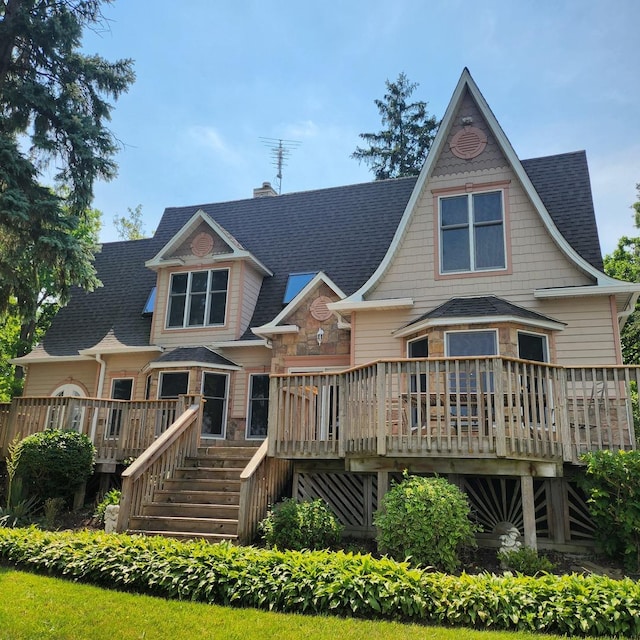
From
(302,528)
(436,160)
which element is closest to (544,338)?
(436,160)

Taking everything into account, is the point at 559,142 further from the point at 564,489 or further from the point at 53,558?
the point at 53,558

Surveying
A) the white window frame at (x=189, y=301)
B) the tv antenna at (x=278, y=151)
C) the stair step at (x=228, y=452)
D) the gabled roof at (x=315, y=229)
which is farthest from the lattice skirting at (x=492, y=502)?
the tv antenna at (x=278, y=151)

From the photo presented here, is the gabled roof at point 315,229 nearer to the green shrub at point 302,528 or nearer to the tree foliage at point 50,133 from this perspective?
the tree foliage at point 50,133

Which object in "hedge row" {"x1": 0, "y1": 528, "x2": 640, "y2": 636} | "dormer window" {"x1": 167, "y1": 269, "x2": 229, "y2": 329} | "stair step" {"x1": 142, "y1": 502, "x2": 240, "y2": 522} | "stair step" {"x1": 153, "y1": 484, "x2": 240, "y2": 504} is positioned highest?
"dormer window" {"x1": 167, "y1": 269, "x2": 229, "y2": 329}

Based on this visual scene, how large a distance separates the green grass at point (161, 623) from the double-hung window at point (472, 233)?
8350 mm

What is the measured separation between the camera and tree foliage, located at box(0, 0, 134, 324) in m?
14.0

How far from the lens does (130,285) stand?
1898 cm

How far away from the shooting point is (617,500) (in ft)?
24.8

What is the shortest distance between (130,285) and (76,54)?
703 centimetres

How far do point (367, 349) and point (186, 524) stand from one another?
5511mm

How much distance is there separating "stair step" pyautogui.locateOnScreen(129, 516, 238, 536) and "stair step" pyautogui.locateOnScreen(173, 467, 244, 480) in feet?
4.28

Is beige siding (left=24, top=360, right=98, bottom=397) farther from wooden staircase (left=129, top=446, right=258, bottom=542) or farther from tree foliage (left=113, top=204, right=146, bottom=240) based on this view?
tree foliage (left=113, top=204, right=146, bottom=240)

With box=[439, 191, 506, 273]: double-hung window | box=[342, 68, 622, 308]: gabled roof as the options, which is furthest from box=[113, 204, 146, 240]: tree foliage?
box=[439, 191, 506, 273]: double-hung window

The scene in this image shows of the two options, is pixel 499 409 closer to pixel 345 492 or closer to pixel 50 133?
pixel 345 492
